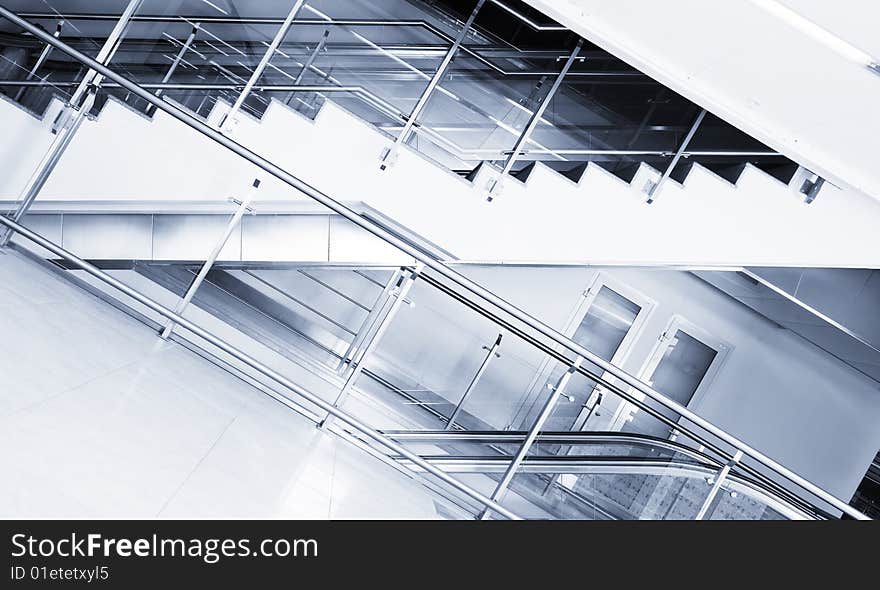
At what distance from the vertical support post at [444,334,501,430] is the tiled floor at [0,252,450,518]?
185 cm

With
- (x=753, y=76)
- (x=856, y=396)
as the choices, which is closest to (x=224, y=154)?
(x=753, y=76)

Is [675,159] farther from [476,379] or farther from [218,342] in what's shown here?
[218,342]

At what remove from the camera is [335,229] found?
266 inches

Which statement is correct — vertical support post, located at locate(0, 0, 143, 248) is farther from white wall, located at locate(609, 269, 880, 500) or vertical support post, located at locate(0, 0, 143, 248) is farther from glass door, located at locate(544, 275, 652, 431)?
white wall, located at locate(609, 269, 880, 500)

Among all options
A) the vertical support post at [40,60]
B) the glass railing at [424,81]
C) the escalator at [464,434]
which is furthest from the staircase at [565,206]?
the vertical support post at [40,60]

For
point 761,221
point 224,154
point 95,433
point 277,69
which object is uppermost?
point 761,221

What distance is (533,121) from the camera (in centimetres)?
585

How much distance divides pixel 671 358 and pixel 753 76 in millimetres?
5265

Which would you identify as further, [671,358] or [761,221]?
[671,358]

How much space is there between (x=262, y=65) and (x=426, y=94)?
3.66ft

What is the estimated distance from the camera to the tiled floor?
84.0 inches

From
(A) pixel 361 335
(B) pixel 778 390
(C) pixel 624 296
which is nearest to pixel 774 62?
(A) pixel 361 335

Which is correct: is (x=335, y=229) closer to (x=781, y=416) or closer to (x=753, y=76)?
(x=753, y=76)
